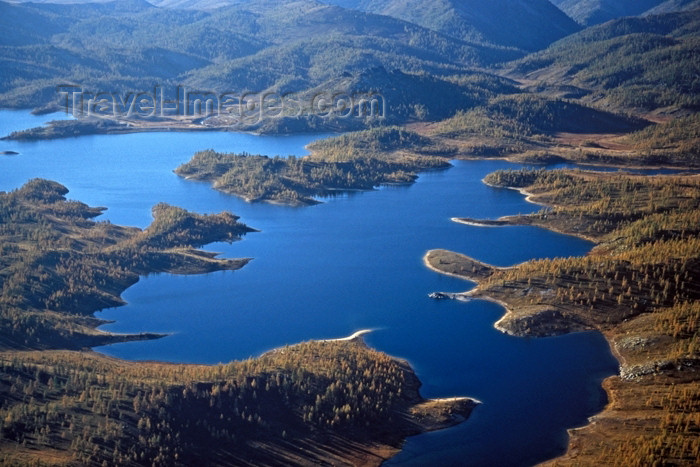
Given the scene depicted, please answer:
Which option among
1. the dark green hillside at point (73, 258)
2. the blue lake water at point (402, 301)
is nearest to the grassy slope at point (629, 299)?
the blue lake water at point (402, 301)

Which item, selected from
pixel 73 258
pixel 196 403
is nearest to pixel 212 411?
pixel 196 403

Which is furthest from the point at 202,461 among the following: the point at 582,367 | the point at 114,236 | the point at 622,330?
the point at 114,236

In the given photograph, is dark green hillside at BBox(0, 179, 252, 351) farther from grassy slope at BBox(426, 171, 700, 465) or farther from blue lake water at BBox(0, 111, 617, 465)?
grassy slope at BBox(426, 171, 700, 465)

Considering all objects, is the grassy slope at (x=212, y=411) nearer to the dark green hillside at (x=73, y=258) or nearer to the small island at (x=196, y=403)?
the small island at (x=196, y=403)

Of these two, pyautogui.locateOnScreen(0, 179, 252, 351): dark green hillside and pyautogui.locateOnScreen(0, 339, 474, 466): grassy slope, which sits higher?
pyautogui.locateOnScreen(0, 179, 252, 351): dark green hillside

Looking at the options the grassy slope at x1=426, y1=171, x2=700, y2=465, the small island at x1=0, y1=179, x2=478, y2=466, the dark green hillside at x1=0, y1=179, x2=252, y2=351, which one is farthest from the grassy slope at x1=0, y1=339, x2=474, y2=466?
the grassy slope at x1=426, y1=171, x2=700, y2=465

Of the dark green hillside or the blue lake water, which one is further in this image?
the dark green hillside

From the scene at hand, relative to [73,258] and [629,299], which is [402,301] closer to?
[629,299]
